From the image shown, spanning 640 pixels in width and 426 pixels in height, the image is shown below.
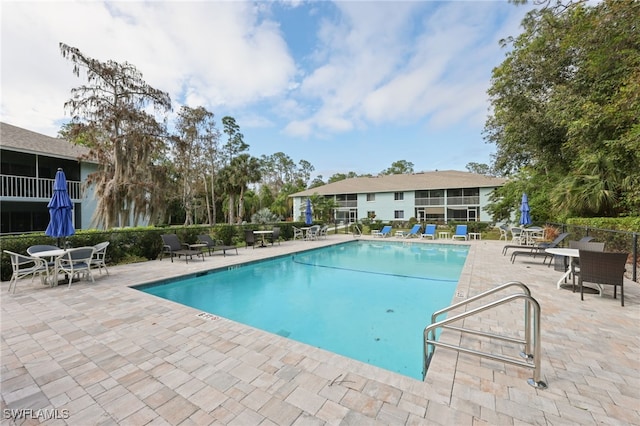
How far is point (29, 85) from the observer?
11.8 metres

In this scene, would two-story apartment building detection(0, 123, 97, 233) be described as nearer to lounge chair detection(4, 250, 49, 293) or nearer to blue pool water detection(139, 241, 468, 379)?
lounge chair detection(4, 250, 49, 293)

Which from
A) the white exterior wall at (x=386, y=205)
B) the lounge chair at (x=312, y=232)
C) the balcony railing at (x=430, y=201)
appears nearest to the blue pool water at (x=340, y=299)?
the lounge chair at (x=312, y=232)

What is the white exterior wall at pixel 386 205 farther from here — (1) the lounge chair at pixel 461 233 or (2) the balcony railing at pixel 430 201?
(1) the lounge chair at pixel 461 233

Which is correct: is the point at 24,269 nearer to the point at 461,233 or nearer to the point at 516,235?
the point at 461,233

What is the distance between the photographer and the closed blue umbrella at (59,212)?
22.2ft

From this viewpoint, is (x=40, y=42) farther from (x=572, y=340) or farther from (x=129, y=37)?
(x=572, y=340)

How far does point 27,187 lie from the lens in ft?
46.8

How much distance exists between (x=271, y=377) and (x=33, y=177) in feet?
66.9

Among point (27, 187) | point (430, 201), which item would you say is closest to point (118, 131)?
point (27, 187)

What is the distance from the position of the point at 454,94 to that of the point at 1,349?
17828 mm

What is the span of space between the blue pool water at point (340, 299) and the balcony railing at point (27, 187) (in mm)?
13166

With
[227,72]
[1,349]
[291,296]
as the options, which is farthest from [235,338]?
[227,72]

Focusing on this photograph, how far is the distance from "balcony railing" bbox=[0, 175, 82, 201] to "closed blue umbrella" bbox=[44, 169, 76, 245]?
10618mm

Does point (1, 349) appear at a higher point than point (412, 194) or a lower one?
lower
